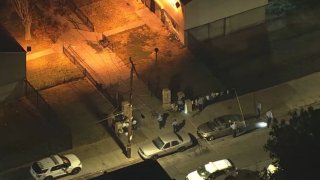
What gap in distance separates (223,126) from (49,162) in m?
11.5

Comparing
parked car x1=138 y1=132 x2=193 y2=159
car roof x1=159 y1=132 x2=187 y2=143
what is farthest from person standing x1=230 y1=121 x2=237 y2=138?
car roof x1=159 y1=132 x2=187 y2=143

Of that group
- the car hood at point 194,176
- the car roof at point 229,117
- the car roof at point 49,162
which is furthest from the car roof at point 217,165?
the car roof at point 49,162

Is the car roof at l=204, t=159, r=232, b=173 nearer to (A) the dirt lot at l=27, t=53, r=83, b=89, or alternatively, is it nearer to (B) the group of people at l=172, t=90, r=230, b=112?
(B) the group of people at l=172, t=90, r=230, b=112

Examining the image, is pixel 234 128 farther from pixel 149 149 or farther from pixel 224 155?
pixel 149 149

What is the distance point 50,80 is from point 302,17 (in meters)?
20.9

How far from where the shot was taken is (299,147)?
3775cm

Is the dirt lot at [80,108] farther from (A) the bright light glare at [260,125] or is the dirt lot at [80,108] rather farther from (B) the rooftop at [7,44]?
(A) the bright light glare at [260,125]

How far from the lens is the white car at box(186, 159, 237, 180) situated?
164 ft

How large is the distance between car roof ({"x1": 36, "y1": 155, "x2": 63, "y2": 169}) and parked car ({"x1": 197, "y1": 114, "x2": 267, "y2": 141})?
9.45 meters

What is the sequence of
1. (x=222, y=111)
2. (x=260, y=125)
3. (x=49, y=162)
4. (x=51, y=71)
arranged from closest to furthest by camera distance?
(x=49, y=162), (x=260, y=125), (x=222, y=111), (x=51, y=71)

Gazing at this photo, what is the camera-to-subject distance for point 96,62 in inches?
2420

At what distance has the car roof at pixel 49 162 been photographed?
1980 inches

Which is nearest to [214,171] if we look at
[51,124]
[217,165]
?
[217,165]

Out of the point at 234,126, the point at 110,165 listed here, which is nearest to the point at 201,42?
the point at 234,126
